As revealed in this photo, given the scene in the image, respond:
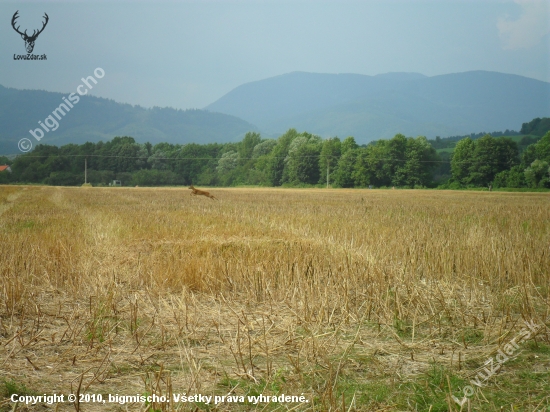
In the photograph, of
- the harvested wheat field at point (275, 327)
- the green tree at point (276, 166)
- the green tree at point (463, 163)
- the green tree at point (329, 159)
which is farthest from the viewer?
the green tree at point (276, 166)

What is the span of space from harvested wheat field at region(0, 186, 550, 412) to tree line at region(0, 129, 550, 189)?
60.1 meters

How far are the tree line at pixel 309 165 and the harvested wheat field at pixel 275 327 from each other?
60.1 meters

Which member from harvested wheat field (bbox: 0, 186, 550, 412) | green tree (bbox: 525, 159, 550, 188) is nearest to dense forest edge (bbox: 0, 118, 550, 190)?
green tree (bbox: 525, 159, 550, 188)

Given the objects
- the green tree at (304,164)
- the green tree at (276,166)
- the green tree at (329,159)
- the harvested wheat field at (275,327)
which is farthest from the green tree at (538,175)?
the harvested wheat field at (275,327)

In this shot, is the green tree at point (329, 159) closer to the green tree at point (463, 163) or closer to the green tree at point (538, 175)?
the green tree at point (463, 163)

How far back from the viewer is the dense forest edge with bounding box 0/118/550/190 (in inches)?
3191

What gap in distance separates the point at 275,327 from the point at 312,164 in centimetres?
9959

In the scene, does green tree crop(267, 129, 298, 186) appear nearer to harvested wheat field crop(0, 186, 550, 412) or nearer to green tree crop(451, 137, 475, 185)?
green tree crop(451, 137, 475, 185)

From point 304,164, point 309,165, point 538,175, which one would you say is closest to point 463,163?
point 538,175

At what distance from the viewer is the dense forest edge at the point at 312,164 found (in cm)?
8106

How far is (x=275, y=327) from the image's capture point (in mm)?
5152

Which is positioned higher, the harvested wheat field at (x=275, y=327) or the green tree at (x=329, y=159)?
the green tree at (x=329, y=159)

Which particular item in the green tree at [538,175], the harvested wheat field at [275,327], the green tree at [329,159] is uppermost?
the green tree at [329,159]

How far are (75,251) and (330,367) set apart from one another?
722 cm
